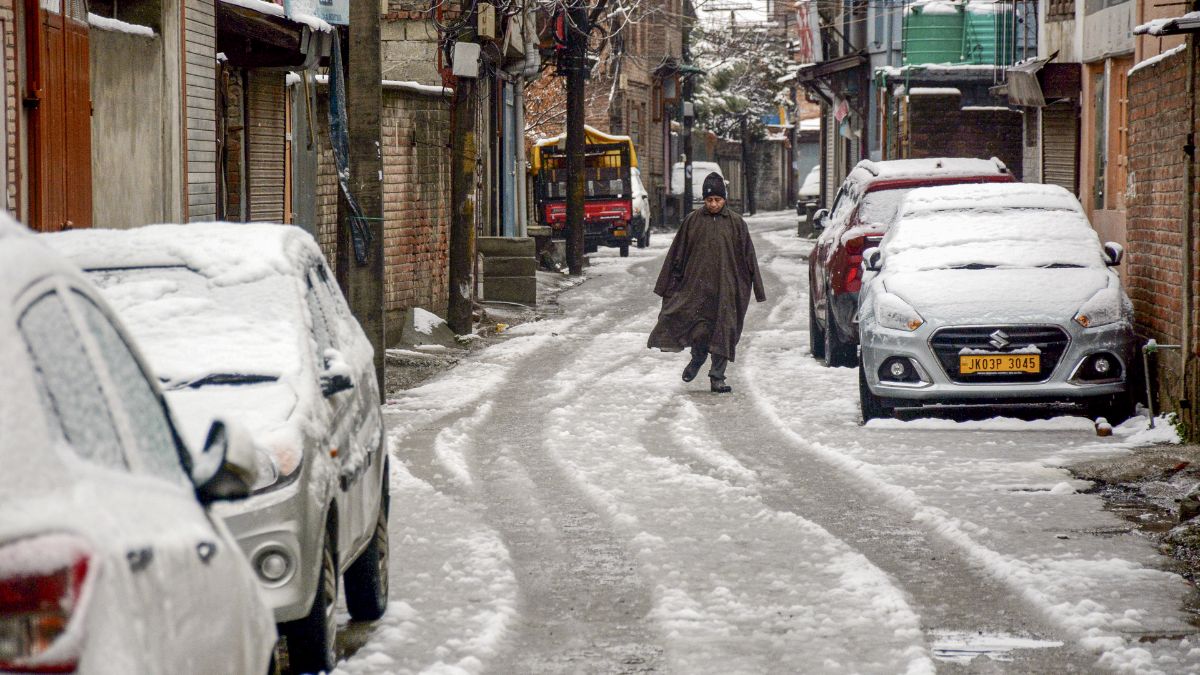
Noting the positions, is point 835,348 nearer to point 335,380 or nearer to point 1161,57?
point 1161,57

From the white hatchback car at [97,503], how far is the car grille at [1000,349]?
9401 millimetres

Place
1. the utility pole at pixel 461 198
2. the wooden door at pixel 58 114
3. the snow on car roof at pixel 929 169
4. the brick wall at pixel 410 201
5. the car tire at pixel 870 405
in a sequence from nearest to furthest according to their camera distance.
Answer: the wooden door at pixel 58 114 → the car tire at pixel 870 405 → the snow on car roof at pixel 929 169 → the brick wall at pixel 410 201 → the utility pole at pixel 461 198

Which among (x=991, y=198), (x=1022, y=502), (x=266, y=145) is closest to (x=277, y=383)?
(x=1022, y=502)

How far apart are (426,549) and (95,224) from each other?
225 inches

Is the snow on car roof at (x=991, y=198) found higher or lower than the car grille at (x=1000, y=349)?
higher

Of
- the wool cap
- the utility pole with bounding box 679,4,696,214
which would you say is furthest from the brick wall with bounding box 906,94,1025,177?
the wool cap

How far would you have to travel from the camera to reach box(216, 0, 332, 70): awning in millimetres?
15984

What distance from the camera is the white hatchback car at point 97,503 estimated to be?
246 cm

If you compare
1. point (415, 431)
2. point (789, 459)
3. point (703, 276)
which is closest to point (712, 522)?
point (789, 459)

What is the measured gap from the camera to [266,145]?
18.5 meters

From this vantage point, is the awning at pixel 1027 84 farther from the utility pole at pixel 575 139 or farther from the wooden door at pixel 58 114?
the wooden door at pixel 58 114

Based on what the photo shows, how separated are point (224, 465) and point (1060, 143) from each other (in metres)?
22.1

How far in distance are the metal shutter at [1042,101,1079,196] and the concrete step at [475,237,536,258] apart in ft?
23.3

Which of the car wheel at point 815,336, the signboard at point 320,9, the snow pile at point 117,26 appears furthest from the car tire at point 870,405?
the signboard at point 320,9
